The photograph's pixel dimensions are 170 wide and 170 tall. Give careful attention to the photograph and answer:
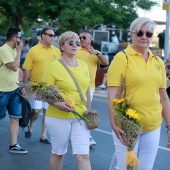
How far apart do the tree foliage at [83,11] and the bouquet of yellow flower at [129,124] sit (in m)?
15.2

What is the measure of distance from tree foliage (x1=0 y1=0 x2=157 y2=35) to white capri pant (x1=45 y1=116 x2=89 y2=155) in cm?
1420

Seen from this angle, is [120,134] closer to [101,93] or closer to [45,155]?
[45,155]

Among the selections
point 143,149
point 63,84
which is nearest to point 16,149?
point 63,84

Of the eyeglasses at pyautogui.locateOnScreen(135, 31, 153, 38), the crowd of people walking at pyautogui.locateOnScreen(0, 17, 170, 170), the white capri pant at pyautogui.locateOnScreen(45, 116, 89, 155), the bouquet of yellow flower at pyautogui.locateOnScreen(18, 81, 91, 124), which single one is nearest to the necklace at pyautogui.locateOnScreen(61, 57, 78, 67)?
the crowd of people walking at pyautogui.locateOnScreen(0, 17, 170, 170)

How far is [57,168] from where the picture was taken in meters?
5.34

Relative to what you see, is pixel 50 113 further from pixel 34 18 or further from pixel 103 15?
pixel 34 18

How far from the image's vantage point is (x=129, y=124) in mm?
4035

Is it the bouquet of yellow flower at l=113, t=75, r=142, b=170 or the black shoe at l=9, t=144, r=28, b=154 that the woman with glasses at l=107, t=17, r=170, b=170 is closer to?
the bouquet of yellow flower at l=113, t=75, r=142, b=170

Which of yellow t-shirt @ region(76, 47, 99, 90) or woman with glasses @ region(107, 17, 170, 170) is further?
yellow t-shirt @ region(76, 47, 99, 90)

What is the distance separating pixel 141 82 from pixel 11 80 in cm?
341

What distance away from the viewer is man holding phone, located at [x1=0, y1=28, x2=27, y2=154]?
7.16 metres

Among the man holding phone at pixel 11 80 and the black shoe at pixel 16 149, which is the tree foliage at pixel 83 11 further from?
the black shoe at pixel 16 149

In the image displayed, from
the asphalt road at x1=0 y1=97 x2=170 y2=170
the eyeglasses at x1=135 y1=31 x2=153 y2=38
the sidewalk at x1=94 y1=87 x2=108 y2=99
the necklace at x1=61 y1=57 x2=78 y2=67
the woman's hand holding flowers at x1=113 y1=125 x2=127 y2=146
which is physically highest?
the eyeglasses at x1=135 y1=31 x2=153 y2=38

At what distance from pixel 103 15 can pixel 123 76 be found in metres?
16.3
